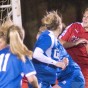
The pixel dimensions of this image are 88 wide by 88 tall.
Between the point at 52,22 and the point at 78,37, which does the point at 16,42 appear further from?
the point at 78,37

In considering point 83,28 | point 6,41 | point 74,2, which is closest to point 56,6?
point 74,2

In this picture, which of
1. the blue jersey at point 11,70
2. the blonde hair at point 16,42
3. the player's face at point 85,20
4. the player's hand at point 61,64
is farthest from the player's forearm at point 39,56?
the player's face at point 85,20

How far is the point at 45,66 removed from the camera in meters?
4.62

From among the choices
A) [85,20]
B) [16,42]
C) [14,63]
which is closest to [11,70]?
[14,63]

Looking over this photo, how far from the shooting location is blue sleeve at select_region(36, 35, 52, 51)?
175 inches

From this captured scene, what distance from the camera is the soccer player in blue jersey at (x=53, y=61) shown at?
448 centimetres

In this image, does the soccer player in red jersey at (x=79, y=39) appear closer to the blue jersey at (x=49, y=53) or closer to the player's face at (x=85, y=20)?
the player's face at (x=85, y=20)

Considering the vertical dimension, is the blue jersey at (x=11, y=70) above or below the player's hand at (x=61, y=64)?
above

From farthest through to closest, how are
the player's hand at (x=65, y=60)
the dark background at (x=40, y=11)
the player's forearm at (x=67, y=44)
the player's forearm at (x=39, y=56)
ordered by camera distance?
the dark background at (x=40, y=11) → the player's forearm at (x=67, y=44) → the player's hand at (x=65, y=60) → the player's forearm at (x=39, y=56)

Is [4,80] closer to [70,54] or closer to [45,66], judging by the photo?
[45,66]

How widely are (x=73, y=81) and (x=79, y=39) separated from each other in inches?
20.5

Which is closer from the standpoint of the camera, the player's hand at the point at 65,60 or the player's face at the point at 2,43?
the player's face at the point at 2,43

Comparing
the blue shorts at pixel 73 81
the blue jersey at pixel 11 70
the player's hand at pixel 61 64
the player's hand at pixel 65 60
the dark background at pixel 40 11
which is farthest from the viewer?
Result: the dark background at pixel 40 11

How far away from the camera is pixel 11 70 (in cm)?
379
